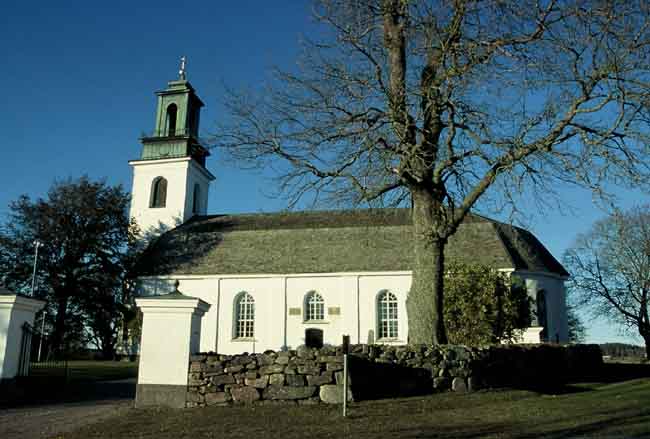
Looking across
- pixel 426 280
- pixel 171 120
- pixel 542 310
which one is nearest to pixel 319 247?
pixel 542 310

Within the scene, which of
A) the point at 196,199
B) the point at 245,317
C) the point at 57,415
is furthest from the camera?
the point at 196,199

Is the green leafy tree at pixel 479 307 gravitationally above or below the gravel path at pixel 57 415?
above

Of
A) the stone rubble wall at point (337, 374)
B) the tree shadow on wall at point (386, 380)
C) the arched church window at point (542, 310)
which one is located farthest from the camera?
the arched church window at point (542, 310)

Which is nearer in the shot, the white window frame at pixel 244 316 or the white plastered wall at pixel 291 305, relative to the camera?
the white plastered wall at pixel 291 305

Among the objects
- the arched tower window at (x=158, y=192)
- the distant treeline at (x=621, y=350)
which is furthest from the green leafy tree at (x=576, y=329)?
the arched tower window at (x=158, y=192)

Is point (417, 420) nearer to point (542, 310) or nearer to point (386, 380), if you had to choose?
point (386, 380)

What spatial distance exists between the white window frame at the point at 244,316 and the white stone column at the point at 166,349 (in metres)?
Result: 19.8

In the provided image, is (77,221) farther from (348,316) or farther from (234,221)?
(348,316)

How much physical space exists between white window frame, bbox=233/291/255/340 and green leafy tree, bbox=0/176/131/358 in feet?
25.9

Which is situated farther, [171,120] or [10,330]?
[171,120]

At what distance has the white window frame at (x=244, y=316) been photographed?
3064 centimetres

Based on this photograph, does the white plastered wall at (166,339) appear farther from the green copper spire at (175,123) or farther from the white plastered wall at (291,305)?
the green copper spire at (175,123)

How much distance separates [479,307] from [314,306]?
36.8ft

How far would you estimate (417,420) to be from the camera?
8.75 meters
